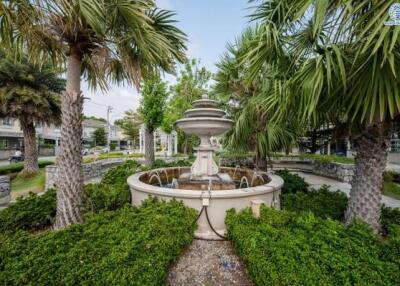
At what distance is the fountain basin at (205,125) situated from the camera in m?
5.52

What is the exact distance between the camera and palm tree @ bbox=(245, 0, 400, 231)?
265 cm

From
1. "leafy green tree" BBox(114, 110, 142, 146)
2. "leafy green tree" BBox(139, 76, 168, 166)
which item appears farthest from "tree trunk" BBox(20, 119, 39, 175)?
"leafy green tree" BBox(114, 110, 142, 146)

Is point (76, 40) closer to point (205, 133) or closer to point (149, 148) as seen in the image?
point (205, 133)

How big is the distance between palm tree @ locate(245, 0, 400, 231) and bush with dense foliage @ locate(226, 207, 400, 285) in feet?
2.85

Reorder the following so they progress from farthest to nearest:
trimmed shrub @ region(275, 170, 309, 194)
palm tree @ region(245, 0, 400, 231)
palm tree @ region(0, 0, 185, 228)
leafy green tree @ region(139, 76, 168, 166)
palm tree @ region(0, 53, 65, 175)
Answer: palm tree @ region(0, 53, 65, 175)
leafy green tree @ region(139, 76, 168, 166)
trimmed shrub @ region(275, 170, 309, 194)
palm tree @ region(0, 0, 185, 228)
palm tree @ region(245, 0, 400, 231)

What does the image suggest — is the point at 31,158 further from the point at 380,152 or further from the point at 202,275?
the point at 380,152

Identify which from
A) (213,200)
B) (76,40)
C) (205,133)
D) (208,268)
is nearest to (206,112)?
(205,133)

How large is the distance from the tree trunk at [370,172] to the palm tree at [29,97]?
13.8m

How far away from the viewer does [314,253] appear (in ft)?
8.68

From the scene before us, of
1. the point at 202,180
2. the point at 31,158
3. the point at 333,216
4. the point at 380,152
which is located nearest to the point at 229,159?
the point at 202,180

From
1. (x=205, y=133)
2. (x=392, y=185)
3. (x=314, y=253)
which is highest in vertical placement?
(x=205, y=133)

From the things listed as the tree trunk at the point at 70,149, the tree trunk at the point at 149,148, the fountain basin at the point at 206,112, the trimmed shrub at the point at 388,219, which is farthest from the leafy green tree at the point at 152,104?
the trimmed shrub at the point at 388,219

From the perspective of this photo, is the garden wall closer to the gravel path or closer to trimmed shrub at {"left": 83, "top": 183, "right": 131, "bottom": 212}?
trimmed shrub at {"left": 83, "top": 183, "right": 131, "bottom": 212}

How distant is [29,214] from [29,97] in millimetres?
10653
